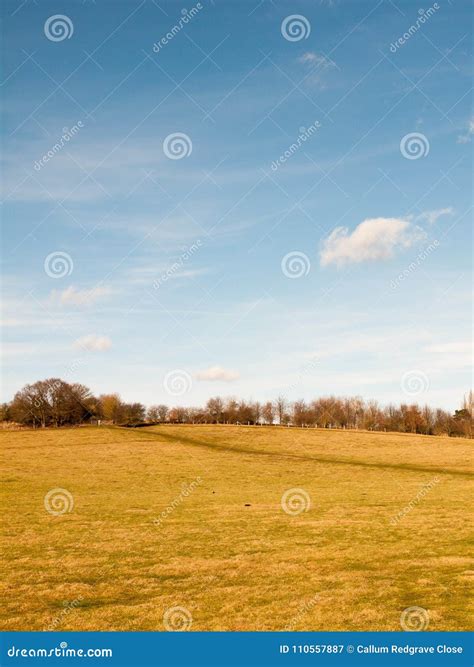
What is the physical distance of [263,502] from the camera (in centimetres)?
2842

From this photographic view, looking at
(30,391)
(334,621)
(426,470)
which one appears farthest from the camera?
(30,391)

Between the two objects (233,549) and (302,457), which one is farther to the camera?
(302,457)

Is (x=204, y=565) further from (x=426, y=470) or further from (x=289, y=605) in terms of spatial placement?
(x=426, y=470)

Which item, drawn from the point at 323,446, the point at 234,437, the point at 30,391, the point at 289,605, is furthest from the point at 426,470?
the point at 30,391

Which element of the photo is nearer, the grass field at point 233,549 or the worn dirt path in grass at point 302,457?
the grass field at point 233,549

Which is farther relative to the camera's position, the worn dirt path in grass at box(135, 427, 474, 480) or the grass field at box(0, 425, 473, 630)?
the worn dirt path in grass at box(135, 427, 474, 480)

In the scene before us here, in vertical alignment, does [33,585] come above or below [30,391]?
below

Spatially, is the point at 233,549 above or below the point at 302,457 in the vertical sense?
above

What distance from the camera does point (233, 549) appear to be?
56.4ft

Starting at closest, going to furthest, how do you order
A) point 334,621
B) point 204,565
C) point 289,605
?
point 334,621 < point 289,605 < point 204,565

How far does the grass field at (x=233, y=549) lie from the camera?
1120 cm

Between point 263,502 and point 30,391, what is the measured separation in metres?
90.7

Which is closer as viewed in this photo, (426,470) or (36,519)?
(36,519)

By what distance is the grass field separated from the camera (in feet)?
36.7
